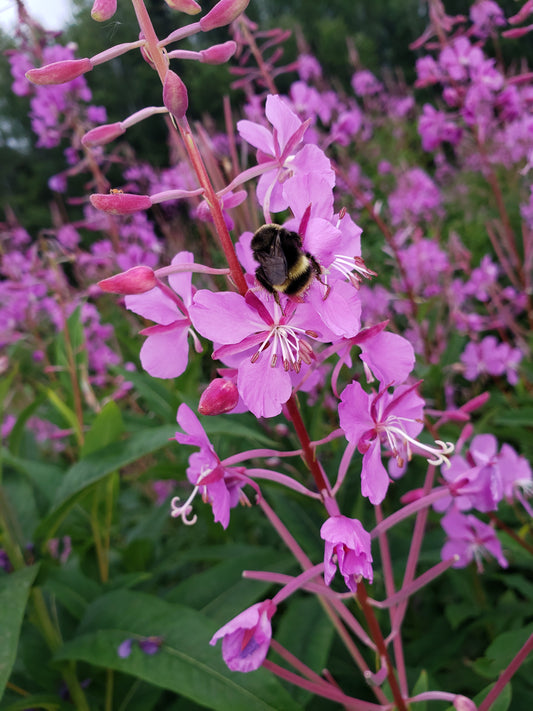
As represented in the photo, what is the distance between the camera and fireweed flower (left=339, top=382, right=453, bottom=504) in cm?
82

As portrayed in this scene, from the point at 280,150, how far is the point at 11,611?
1199mm

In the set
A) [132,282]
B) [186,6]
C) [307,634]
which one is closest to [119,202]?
[132,282]

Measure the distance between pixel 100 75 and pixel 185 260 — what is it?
8960 millimetres

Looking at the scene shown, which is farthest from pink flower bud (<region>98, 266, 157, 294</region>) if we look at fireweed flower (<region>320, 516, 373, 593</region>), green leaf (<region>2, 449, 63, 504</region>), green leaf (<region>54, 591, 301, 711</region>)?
green leaf (<region>2, 449, 63, 504</region>)

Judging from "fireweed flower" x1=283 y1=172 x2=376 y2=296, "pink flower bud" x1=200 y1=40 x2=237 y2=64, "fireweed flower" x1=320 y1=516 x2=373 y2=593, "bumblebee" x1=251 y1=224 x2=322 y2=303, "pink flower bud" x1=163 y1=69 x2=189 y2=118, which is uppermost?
"pink flower bud" x1=200 y1=40 x2=237 y2=64

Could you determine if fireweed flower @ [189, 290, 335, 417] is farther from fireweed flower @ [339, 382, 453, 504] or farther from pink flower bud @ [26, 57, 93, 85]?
pink flower bud @ [26, 57, 93, 85]

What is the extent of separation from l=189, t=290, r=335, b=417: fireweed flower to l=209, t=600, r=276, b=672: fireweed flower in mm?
326

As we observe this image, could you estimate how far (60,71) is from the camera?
0.89m

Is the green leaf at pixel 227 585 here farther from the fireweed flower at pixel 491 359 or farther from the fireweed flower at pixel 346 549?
the fireweed flower at pixel 491 359

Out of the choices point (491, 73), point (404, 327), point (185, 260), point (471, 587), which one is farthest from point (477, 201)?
point (185, 260)

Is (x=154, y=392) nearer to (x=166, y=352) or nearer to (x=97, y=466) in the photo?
(x=97, y=466)

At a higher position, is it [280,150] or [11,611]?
[280,150]

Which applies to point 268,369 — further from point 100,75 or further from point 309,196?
point 100,75

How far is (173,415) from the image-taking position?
2184mm
